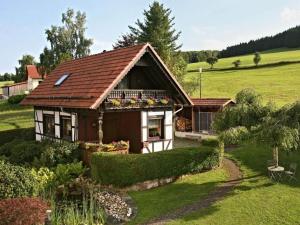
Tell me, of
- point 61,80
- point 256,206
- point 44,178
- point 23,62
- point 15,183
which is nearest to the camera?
point 15,183

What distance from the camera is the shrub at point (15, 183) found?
13220 millimetres

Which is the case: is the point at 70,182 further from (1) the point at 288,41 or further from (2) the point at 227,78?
(1) the point at 288,41

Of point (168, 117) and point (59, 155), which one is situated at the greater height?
point (168, 117)

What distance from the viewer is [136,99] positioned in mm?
22328

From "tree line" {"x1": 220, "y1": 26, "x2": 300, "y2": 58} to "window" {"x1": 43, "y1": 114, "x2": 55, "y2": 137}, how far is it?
11220cm

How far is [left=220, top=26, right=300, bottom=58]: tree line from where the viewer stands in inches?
4935

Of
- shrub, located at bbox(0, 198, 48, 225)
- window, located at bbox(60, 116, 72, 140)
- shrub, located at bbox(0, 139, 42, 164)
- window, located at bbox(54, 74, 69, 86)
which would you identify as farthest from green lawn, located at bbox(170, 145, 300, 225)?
window, located at bbox(54, 74, 69, 86)

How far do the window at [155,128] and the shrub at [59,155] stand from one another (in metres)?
4.73

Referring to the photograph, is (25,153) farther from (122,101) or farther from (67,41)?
(67,41)

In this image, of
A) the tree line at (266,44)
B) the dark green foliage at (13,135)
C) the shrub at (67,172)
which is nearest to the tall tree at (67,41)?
the dark green foliage at (13,135)

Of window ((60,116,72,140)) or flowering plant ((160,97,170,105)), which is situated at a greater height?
flowering plant ((160,97,170,105))

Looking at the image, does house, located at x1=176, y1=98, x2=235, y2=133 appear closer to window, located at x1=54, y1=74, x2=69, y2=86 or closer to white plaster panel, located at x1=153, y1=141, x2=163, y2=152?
white plaster panel, located at x1=153, y1=141, x2=163, y2=152

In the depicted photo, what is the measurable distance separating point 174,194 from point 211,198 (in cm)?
174

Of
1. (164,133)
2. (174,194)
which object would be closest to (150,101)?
(164,133)
